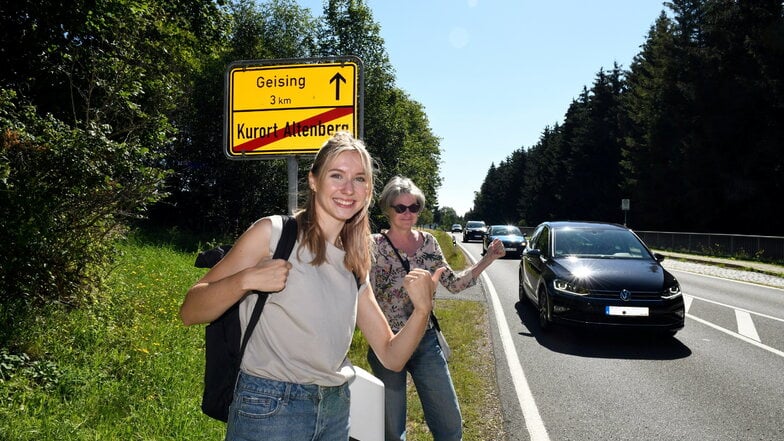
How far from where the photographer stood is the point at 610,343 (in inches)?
310

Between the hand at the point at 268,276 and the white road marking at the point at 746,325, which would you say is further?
the white road marking at the point at 746,325

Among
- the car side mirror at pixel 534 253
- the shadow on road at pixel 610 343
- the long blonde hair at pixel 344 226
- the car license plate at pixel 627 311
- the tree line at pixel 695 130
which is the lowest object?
the shadow on road at pixel 610 343

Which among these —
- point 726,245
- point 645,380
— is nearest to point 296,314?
point 645,380

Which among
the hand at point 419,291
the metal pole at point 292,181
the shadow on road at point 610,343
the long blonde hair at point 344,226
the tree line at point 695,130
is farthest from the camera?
the tree line at point 695,130

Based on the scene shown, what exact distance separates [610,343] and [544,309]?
107 cm

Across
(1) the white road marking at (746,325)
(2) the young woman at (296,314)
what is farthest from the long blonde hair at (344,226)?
(1) the white road marking at (746,325)

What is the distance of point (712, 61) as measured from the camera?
3525cm

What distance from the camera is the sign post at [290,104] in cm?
420

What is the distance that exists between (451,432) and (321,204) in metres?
1.99

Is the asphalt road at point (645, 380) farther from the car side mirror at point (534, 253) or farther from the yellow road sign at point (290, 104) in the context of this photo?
the yellow road sign at point (290, 104)

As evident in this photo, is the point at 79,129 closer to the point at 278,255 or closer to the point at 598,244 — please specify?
the point at 278,255

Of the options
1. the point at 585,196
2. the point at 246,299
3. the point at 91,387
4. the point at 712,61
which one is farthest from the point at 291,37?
the point at 585,196

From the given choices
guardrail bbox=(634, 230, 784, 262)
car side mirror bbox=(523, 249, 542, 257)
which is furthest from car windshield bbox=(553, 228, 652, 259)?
guardrail bbox=(634, 230, 784, 262)

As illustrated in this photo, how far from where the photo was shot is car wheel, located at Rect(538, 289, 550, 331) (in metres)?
8.31
